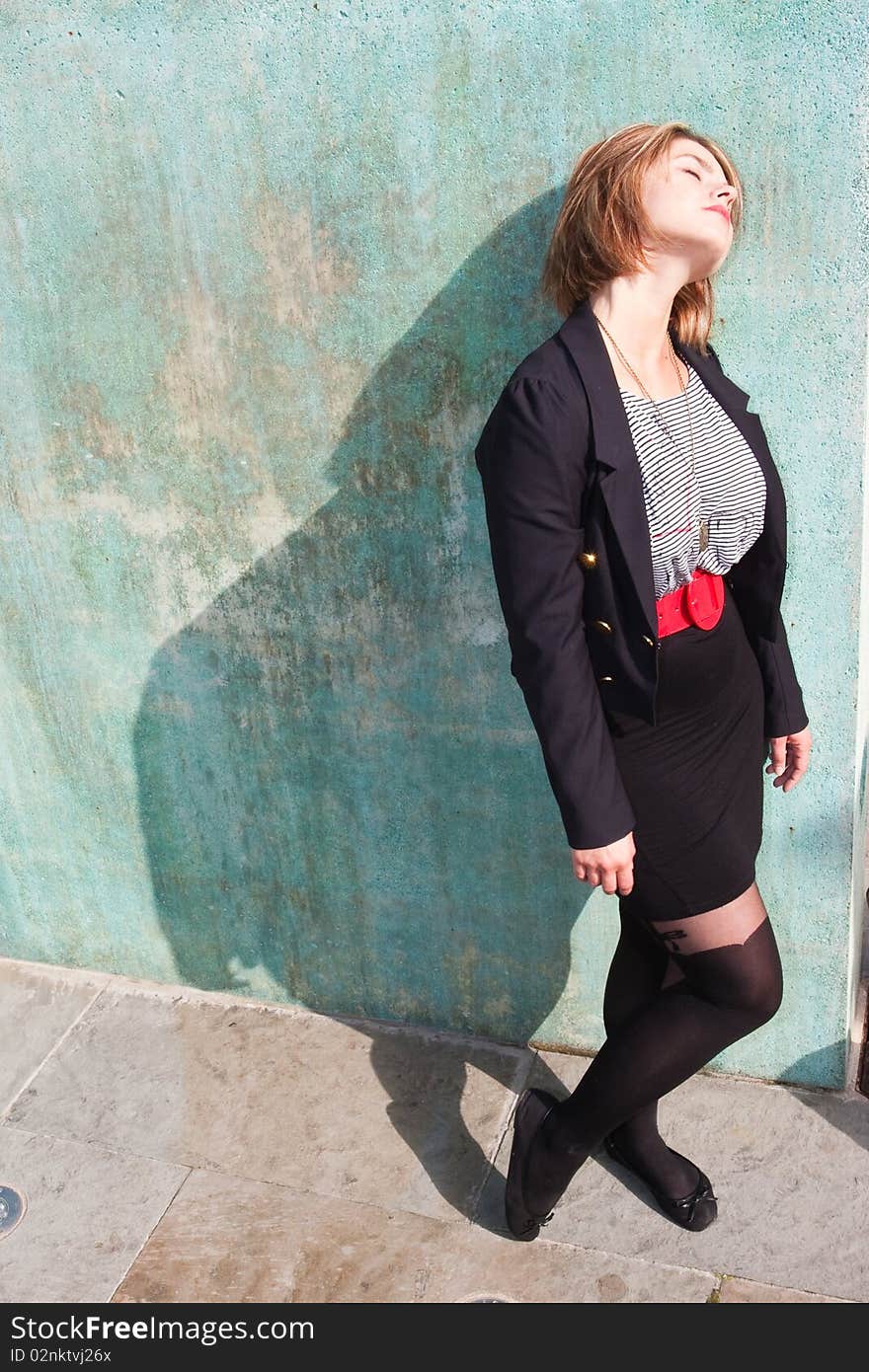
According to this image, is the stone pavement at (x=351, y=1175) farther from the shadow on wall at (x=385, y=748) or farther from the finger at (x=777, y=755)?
the finger at (x=777, y=755)

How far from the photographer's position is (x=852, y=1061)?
3299 mm

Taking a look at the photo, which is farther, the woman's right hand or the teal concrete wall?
the teal concrete wall

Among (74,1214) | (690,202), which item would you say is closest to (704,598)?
(690,202)

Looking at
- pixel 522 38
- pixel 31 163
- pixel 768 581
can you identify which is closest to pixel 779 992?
pixel 768 581

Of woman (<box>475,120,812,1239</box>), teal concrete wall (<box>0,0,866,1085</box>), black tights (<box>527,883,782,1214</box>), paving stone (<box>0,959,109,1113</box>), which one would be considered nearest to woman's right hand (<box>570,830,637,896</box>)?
woman (<box>475,120,812,1239</box>)

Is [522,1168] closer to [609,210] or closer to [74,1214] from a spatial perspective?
[74,1214]

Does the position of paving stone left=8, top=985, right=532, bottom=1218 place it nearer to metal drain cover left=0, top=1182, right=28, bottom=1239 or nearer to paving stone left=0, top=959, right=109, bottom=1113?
paving stone left=0, top=959, right=109, bottom=1113

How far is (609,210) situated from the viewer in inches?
89.9

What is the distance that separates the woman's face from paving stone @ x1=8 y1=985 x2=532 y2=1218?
212 cm

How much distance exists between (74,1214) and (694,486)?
227 centimetres

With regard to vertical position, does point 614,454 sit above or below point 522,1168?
above

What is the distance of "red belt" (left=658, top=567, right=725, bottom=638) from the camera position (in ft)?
7.77

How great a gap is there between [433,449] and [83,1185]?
2.01 m

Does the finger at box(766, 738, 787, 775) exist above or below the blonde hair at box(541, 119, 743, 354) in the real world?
below
